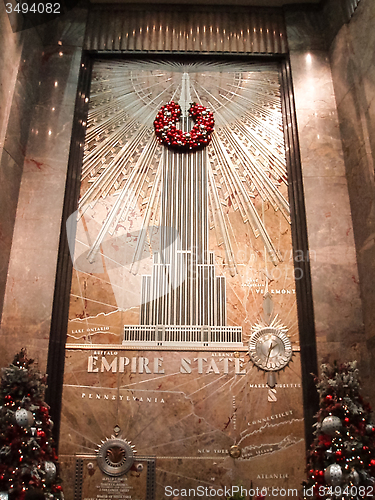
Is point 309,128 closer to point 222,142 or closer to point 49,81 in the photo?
point 222,142

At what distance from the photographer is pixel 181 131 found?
240 inches

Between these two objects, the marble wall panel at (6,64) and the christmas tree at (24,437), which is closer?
the christmas tree at (24,437)

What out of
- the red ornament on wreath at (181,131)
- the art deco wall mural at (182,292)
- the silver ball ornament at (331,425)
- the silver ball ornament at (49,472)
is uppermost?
the red ornament on wreath at (181,131)

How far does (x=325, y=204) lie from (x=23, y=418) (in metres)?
3.91

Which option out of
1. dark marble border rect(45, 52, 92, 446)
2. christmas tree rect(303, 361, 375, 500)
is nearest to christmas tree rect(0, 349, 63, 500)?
dark marble border rect(45, 52, 92, 446)

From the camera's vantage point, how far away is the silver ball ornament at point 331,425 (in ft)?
13.8

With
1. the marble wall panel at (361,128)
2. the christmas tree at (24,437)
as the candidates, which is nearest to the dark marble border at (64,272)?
the christmas tree at (24,437)

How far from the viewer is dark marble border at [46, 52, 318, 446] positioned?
4875 millimetres

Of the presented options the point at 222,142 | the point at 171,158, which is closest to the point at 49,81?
the point at 171,158

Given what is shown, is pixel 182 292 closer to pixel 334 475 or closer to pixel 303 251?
pixel 303 251

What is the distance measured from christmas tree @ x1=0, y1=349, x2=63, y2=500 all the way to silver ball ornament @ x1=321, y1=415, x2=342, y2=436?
7.98 feet

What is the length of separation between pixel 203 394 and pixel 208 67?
4296 millimetres

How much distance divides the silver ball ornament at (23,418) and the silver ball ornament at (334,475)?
2618mm

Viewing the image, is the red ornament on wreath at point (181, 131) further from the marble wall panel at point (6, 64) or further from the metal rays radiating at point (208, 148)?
the marble wall panel at point (6, 64)
